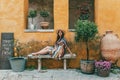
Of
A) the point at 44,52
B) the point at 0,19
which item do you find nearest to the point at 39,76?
the point at 44,52

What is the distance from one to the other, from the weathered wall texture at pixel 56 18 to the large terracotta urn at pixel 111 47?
0.47m

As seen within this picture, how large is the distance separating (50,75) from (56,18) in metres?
2.03

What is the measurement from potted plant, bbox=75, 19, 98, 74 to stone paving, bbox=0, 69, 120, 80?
23cm

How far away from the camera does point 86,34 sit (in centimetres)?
998

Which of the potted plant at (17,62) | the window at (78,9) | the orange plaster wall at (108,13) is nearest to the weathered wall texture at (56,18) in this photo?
the orange plaster wall at (108,13)

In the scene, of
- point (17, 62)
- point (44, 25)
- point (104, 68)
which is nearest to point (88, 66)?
point (104, 68)

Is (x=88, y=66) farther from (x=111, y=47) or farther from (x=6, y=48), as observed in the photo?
(x=6, y=48)

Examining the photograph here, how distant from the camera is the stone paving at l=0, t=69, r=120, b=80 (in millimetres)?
9703

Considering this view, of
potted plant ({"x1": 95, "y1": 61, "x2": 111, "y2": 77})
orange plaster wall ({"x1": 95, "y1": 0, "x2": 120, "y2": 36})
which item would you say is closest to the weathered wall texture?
orange plaster wall ({"x1": 95, "y1": 0, "x2": 120, "y2": 36})

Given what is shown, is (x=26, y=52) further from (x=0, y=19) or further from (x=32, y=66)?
(x=0, y=19)

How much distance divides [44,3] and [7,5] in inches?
61.4

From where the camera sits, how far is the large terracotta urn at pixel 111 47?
10352mm

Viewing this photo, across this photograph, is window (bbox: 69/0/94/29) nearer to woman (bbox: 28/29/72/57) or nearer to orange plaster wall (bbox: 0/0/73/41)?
orange plaster wall (bbox: 0/0/73/41)

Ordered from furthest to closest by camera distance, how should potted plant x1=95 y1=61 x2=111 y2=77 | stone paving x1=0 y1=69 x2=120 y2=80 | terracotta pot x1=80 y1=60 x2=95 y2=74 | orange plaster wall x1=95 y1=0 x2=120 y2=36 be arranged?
orange plaster wall x1=95 y1=0 x2=120 y2=36, terracotta pot x1=80 y1=60 x2=95 y2=74, potted plant x1=95 y1=61 x2=111 y2=77, stone paving x1=0 y1=69 x2=120 y2=80
